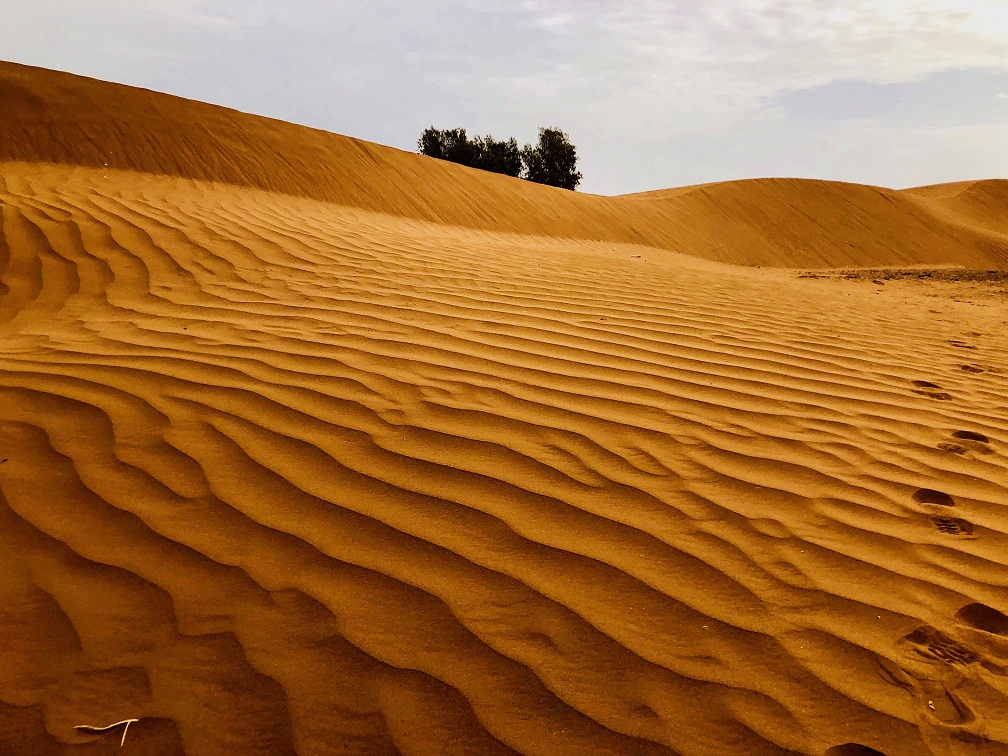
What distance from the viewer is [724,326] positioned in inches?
158

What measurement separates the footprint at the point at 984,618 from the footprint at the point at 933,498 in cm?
54

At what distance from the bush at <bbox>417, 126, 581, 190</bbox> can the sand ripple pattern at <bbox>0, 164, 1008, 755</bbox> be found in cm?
2738

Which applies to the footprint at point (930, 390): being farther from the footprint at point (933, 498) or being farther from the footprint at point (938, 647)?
the footprint at point (938, 647)

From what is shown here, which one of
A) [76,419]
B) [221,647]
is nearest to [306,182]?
[76,419]

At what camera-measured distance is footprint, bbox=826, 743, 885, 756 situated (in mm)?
1288

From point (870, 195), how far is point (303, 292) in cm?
2156

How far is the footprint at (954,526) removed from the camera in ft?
6.61

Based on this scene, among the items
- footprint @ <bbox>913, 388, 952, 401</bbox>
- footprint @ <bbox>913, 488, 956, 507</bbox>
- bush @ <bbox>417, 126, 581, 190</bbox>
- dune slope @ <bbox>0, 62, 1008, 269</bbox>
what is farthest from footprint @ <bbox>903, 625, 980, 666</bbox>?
bush @ <bbox>417, 126, 581, 190</bbox>

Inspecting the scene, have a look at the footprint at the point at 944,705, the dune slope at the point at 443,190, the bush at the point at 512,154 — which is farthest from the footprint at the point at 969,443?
the bush at the point at 512,154

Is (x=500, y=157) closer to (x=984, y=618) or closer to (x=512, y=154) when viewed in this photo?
(x=512, y=154)

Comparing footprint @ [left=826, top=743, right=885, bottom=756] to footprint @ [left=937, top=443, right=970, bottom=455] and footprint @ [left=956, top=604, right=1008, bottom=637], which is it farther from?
footprint @ [left=937, top=443, right=970, bottom=455]

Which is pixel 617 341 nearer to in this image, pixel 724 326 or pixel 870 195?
pixel 724 326

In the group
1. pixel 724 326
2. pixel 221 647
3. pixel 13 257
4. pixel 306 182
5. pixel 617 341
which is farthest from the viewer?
pixel 306 182

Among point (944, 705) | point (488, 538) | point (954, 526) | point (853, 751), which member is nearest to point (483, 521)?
point (488, 538)
